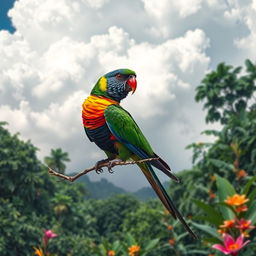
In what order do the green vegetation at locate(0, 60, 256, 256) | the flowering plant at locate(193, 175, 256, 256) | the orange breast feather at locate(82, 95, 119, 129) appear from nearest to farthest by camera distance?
the orange breast feather at locate(82, 95, 119, 129)
the flowering plant at locate(193, 175, 256, 256)
the green vegetation at locate(0, 60, 256, 256)

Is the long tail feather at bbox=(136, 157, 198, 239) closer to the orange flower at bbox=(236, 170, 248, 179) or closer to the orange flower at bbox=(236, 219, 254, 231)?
the orange flower at bbox=(236, 219, 254, 231)

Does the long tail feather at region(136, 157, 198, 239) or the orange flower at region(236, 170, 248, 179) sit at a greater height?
the orange flower at region(236, 170, 248, 179)

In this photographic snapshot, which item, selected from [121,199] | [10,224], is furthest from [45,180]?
[121,199]

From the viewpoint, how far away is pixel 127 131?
1111 mm

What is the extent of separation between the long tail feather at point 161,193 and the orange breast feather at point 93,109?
0.16 metres

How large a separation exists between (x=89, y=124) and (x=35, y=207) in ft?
71.5

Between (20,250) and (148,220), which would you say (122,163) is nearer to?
(20,250)

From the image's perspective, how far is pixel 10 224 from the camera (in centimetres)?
1789

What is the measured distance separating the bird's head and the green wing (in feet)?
0.11

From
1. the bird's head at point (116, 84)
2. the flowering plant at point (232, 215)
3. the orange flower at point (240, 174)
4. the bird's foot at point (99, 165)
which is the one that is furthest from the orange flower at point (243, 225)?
the orange flower at point (240, 174)

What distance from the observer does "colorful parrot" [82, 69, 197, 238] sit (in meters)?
0.93

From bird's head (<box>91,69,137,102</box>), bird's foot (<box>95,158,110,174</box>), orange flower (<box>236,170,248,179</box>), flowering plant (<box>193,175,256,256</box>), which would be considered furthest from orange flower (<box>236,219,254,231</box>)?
orange flower (<box>236,170,248,179</box>)

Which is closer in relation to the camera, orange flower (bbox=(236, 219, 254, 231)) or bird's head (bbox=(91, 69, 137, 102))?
bird's head (bbox=(91, 69, 137, 102))

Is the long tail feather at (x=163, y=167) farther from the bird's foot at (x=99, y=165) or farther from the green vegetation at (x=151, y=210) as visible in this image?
the green vegetation at (x=151, y=210)
